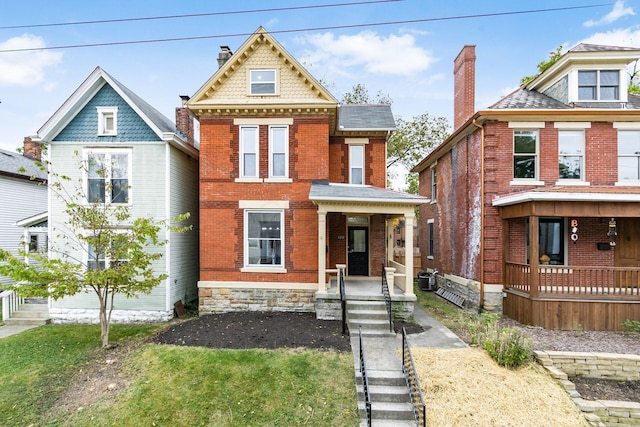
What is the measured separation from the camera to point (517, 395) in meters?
5.71

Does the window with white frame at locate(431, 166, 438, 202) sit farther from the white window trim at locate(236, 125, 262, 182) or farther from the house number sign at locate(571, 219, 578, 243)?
the white window trim at locate(236, 125, 262, 182)

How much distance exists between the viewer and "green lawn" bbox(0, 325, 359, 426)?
5410mm

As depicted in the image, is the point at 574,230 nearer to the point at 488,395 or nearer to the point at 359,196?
the point at 359,196

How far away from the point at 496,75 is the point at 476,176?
933 centimetres

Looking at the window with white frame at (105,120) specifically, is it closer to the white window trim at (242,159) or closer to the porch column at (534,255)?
the white window trim at (242,159)

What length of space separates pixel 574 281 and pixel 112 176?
52.3 ft

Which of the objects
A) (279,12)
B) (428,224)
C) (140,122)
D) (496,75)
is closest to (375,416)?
(140,122)

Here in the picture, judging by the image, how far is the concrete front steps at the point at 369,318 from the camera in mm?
8337

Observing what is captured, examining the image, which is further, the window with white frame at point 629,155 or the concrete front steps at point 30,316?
the window with white frame at point 629,155

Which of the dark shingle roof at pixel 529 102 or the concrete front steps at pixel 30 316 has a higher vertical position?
the dark shingle roof at pixel 529 102

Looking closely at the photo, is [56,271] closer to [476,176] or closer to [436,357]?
[436,357]

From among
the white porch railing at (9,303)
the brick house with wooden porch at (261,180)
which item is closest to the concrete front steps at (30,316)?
the white porch railing at (9,303)

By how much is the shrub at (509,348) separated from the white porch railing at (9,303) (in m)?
15.4

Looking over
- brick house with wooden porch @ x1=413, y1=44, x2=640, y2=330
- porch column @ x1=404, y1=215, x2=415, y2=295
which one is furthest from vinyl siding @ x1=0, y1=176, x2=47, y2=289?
brick house with wooden porch @ x1=413, y1=44, x2=640, y2=330
